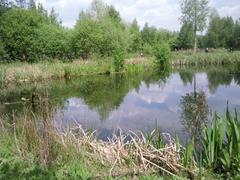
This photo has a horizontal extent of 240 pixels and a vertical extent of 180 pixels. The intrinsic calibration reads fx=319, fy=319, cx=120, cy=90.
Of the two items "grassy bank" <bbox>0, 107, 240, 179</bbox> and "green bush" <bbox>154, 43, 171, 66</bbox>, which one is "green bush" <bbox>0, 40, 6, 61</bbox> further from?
"grassy bank" <bbox>0, 107, 240, 179</bbox>

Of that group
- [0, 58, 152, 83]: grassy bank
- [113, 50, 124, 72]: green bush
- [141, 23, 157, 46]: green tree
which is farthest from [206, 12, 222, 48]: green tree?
[113, 50, 124, 72]: green bush

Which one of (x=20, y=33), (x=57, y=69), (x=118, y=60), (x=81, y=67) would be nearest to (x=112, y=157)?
(x=57, y=69)

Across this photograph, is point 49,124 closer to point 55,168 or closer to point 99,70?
point 55,168

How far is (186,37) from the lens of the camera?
51.4m

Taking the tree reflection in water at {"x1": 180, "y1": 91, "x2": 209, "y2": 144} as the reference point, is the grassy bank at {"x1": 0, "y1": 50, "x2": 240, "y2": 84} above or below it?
above

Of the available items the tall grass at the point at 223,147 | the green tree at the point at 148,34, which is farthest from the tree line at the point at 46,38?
the tall grass at the point at 223,147

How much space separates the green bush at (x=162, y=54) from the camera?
31984 millimetres

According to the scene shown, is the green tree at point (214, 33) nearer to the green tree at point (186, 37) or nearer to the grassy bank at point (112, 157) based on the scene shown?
the green tree at point (186, 37)

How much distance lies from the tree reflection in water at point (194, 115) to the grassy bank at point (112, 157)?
1.70 metres

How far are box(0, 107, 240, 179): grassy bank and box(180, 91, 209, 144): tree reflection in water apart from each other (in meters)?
1.70

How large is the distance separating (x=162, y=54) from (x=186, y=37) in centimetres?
2053

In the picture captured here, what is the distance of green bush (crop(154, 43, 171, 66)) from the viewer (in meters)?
32.0

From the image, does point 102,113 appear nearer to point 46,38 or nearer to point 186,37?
point 46,38

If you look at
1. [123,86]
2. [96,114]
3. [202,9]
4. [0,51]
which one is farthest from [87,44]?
[202,9]
